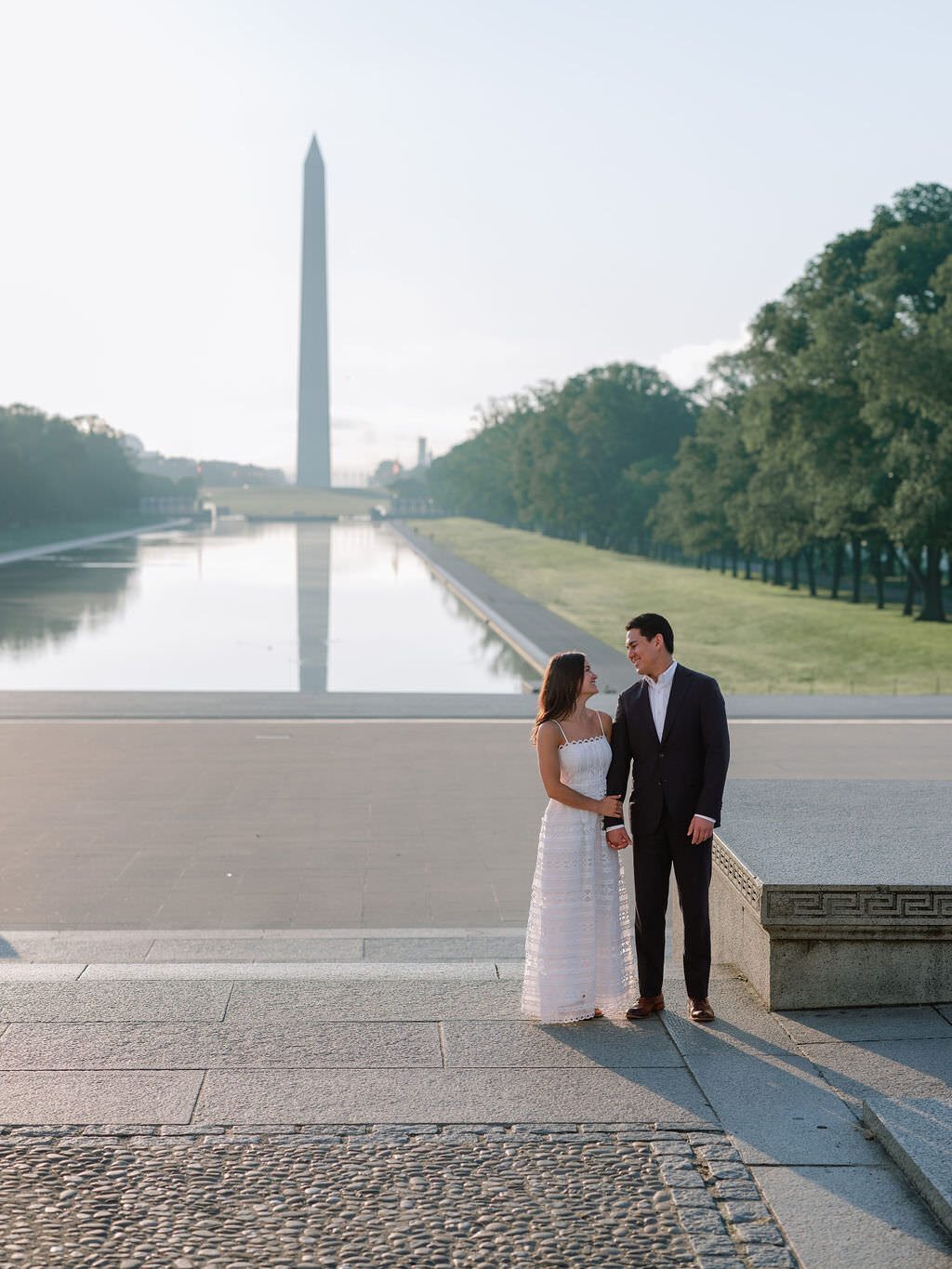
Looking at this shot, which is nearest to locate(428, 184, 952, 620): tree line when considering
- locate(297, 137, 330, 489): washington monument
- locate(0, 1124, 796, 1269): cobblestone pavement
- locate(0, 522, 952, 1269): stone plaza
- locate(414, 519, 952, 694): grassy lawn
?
locate(414, 519, 952, 694): grassy lawn

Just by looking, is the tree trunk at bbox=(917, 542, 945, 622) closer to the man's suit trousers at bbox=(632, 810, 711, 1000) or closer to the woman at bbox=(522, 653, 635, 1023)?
the man's suit trousers at bbox=(632, 810, 711, 1000)

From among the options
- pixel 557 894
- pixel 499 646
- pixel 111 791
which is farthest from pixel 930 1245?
pixel 499 646

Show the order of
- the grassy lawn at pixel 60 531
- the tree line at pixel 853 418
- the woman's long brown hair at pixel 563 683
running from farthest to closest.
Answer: the grassy lawn at pixel 60 531 → the tree line at pixel 853 418 → the woman's long brown hair at pixel 563 683

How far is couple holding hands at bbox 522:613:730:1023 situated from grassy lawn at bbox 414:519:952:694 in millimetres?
17277

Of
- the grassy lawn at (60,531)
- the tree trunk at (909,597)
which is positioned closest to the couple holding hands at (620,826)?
the tree trunk at (909,597)

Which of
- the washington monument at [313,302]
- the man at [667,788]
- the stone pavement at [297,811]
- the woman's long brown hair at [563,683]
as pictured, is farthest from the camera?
the washington monument at [313,302]

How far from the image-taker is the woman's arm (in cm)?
550

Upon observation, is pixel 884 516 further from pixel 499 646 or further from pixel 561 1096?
pixel 561 1096

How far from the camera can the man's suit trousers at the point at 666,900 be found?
562cm

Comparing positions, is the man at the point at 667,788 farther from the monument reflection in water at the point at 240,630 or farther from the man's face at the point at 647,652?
the monument reflection in water at the point at 240,630

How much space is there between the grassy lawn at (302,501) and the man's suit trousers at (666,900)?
145 m

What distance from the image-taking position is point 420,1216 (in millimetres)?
3852

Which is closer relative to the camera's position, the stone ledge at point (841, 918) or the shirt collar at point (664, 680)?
the stone ledge at point (841, 918)

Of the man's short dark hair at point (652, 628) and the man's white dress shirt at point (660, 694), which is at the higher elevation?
the man's short dark hair at point (652, 628)
